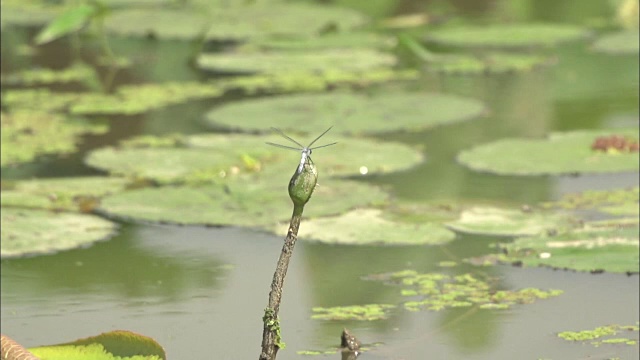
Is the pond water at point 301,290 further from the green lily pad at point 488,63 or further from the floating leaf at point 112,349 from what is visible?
the green lily pad at point 488,63

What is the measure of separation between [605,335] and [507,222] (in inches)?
54.1

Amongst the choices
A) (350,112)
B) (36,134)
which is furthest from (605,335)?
(36,134)

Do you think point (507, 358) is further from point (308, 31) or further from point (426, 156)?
point (308, 31)

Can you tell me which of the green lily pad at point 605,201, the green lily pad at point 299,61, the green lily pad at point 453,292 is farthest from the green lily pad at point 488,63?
the green lily pad at point 453,292

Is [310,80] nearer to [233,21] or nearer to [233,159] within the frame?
[233,159]

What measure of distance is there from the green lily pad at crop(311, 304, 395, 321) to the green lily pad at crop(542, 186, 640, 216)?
1.44m

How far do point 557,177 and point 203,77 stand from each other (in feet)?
12.6

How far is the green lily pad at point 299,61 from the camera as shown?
400 inches

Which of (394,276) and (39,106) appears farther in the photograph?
(39,106)

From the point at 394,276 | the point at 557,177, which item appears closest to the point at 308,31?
the point at 557,177

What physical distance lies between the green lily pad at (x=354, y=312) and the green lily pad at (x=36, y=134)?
302cm

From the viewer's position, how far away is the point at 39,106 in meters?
9.25

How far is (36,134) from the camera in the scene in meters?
8.41

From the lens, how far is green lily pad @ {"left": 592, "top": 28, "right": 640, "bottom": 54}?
10.3 m
